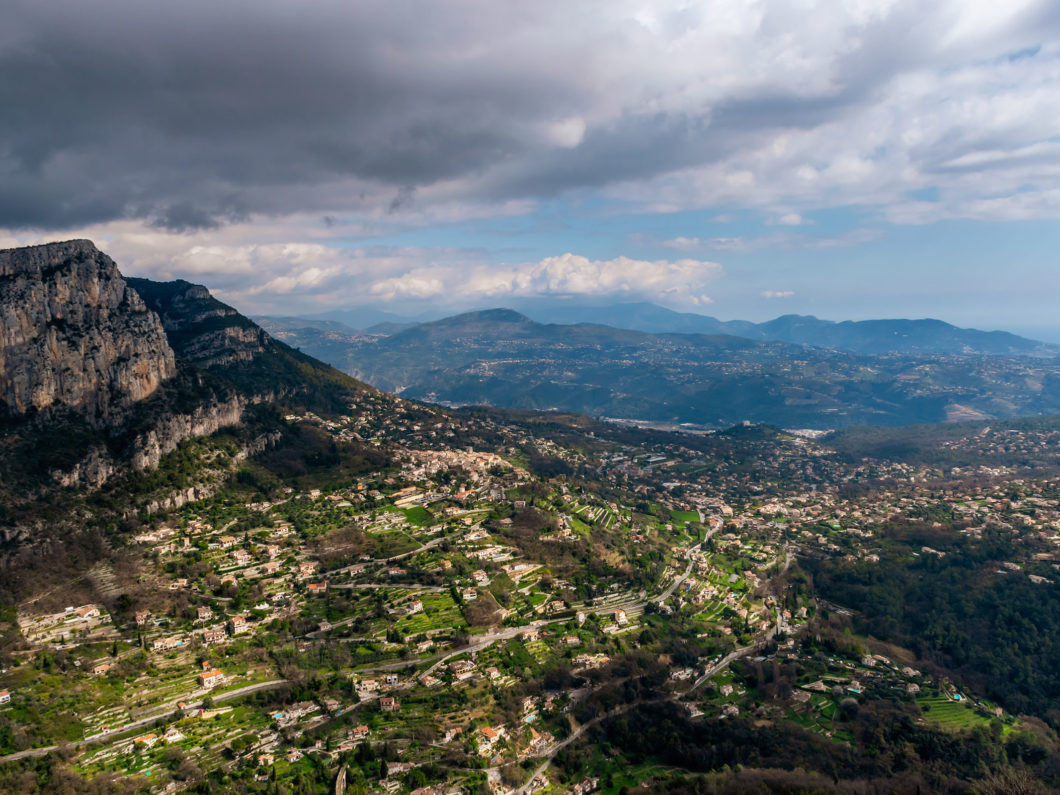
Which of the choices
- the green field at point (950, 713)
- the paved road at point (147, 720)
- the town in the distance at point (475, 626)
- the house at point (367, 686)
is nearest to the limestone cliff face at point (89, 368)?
the town in the distance at point (475, 626)

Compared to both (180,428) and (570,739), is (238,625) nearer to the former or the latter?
(570,739)

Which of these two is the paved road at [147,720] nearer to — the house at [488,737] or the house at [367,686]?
the house at [367,686]

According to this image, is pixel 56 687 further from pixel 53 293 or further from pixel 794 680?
pixel 794 680

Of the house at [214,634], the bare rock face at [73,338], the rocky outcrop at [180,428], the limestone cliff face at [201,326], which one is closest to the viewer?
the house at [214,634]

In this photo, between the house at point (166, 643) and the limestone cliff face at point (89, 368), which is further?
the limestone cliff face at point (89, 368)

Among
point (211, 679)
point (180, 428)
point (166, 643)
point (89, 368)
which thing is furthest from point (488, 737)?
point (89, 368)

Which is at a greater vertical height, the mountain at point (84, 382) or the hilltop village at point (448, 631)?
the mountain at point (84, 382)

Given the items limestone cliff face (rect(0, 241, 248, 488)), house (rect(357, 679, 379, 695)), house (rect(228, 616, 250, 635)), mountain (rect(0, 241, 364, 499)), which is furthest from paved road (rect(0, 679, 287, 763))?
limestone cliff face (rect(0, 241, 248, 488))

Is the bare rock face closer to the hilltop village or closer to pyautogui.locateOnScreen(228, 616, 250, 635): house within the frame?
the hilltop village
